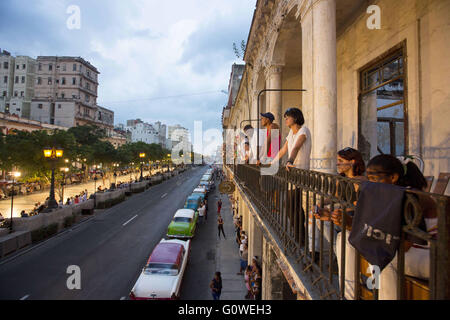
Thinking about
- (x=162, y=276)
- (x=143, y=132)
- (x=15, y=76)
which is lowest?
(x=162, y=276)

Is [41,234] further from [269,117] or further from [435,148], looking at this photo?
[435,148]

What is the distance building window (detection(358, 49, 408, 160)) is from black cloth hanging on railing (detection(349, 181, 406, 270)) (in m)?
5.57

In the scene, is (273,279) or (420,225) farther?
(273,279)

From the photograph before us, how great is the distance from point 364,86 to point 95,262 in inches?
590

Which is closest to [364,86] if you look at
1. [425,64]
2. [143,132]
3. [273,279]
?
[425,64]

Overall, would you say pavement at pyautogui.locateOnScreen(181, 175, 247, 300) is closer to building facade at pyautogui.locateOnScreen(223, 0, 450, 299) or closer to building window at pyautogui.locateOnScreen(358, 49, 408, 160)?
building facade at pyautogui.locateOnScreen(223, 0, 450, 299)

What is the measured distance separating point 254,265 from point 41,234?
1475 cm

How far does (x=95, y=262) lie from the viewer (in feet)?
44.1

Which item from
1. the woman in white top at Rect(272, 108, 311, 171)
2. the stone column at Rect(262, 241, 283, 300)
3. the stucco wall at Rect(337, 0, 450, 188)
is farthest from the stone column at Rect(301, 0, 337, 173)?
the stone column at Rect(262, 241, 283, 300)

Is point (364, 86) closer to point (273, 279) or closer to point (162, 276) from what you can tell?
point (273, 279)

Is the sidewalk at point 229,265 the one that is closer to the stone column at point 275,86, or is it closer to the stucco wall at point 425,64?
the stone column at point 275,86

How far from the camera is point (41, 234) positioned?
16609 mm

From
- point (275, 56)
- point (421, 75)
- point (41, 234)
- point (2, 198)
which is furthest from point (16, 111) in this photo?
point (421, 75)

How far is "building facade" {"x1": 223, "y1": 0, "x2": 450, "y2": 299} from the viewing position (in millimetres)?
5172
